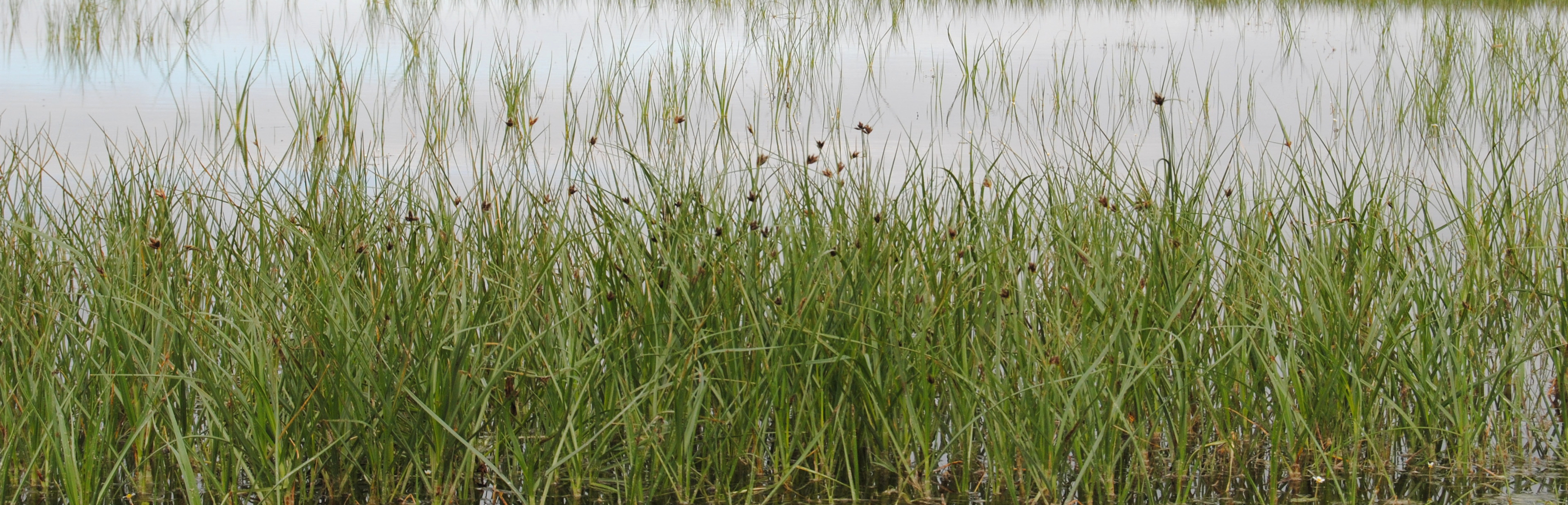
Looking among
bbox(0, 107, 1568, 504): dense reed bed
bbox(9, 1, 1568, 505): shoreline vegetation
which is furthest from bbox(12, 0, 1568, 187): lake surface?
bbox(0, 107, 1568, 504): dense reed bed

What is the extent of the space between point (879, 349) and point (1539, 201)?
2005mm

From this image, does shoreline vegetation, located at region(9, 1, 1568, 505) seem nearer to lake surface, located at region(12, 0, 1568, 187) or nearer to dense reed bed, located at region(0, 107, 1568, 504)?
dense reed bed, located at region(0, 107, 1568, 504)

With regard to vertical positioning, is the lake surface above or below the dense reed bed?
below

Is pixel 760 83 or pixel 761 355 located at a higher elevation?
pixel 761 355

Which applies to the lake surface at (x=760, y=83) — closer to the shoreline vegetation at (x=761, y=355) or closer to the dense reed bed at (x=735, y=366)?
the shoreline vegetation at (x=761, y=355)

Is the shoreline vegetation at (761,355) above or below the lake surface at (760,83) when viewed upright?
above

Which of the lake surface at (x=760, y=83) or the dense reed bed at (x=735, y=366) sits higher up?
the dense reed bed at (x=735, y=366)

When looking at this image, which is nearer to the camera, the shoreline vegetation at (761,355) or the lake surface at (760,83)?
the shoreline vegetation at (761,355)

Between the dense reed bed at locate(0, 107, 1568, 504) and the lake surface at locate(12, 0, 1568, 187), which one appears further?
the lake surface at locate(12, 0, 1568, 187)

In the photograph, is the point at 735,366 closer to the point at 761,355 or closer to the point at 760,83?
the point at 761,355

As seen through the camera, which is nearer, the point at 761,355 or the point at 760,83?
the point at 761,355

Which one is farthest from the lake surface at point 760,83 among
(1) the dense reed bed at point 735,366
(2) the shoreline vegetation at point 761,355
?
(1) the dense reed bed at point 735,366

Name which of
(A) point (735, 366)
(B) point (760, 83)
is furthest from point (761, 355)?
(B) point (760, 83)

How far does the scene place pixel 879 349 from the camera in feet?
6.65
